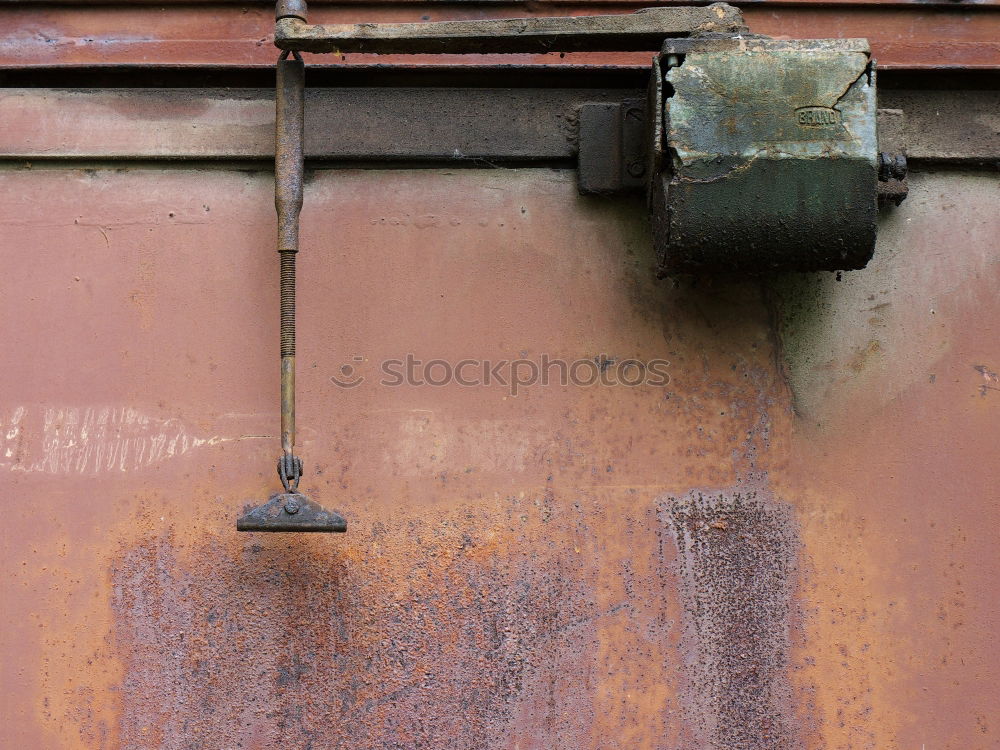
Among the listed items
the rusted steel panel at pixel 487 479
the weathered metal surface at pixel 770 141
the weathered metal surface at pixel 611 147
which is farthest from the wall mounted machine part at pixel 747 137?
the rusted steel panel at pixel 487 479

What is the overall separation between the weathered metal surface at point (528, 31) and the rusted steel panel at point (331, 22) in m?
0.17

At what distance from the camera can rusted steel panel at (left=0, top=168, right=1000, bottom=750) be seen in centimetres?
185

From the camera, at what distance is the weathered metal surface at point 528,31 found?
1798 millimetres

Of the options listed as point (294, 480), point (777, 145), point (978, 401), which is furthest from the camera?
point (978, 401)

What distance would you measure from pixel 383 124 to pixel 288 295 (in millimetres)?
458

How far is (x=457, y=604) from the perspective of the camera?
6.13ft

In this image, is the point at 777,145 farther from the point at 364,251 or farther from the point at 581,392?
the point at 364,251

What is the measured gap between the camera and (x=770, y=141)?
66.5 inches

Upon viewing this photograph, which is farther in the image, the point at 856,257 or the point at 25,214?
the point at 25,214

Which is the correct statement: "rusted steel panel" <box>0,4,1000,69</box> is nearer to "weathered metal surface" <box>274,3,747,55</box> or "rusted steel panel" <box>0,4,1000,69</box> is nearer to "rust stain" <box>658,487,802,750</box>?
"weathered metal surface" <box>274,3,747,55</box>

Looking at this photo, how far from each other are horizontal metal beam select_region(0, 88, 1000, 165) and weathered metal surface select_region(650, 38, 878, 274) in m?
0.30

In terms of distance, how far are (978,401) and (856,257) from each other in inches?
18.5

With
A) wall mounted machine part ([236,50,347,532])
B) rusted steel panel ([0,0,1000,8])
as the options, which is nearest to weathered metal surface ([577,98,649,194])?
rusted steel panel ([0,0,1000,8])

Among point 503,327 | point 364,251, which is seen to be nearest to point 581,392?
point 503,327
